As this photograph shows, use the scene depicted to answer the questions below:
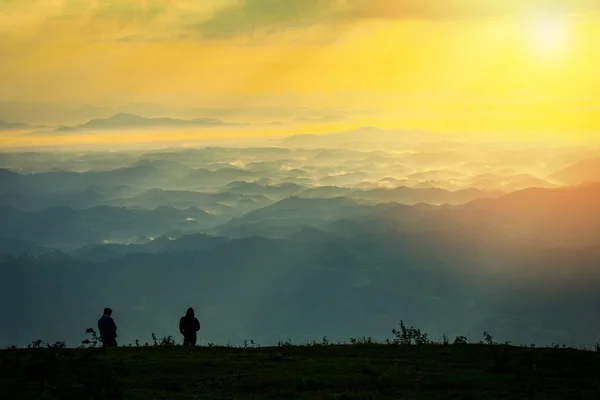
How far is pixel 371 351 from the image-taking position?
32.8 metres

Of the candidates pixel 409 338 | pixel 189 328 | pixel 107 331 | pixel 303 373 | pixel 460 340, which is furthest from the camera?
pixel 189 328

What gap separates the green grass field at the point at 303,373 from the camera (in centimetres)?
2277

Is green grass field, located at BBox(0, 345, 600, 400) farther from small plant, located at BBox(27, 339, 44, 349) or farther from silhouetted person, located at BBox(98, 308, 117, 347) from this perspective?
silhouetted person, located at BBox(98, 308, 117, 347)

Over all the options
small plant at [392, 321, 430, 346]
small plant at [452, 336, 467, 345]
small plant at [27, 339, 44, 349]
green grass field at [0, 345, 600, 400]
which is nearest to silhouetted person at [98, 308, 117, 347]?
green grass field at [0, 345, 600, 400]

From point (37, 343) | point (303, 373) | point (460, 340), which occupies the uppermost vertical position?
point (460, 340)

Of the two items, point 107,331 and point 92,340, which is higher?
point 107,331

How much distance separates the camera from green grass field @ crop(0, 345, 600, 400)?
22766mm

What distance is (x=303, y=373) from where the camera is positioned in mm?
28109

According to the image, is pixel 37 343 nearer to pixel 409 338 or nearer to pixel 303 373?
pixel 303 373

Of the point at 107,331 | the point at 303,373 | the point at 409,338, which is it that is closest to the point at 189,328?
the point at 107,331

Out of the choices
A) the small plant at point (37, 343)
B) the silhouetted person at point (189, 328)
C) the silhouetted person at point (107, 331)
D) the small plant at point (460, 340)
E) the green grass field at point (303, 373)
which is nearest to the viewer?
the green grass field at point (303, 373)

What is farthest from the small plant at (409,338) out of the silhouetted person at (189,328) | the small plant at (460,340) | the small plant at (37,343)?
the small plant at (37,343)

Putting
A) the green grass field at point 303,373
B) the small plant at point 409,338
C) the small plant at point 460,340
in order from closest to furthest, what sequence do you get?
1. the green grass field at point 303,373
2. the small plant at point 460,340
3. the small plant at point 409,338

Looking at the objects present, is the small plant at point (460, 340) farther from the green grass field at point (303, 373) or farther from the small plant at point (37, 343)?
the small plant at point (37, 343)
